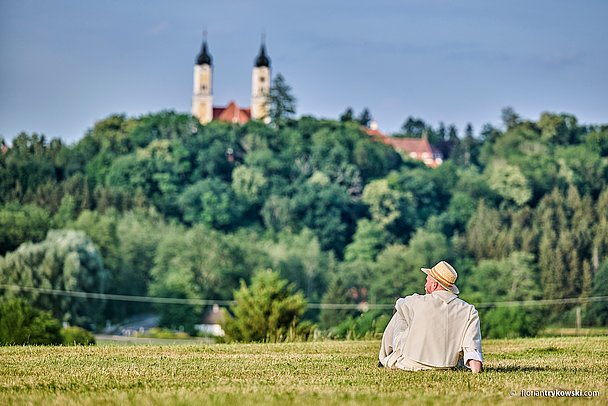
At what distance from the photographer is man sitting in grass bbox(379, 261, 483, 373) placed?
12.5m

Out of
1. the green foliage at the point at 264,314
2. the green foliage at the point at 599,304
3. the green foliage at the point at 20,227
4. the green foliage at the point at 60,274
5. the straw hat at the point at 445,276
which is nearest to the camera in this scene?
the straw hat at the point at 445,276

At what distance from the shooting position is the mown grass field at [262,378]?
1074 centimetres

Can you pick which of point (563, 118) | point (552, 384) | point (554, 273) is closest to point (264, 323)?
point (552, 384)

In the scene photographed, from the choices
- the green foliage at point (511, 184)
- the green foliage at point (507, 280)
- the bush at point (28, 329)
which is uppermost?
the green foliage at point (511, 184)

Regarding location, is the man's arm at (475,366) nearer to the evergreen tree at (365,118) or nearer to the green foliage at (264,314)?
the green foliage at (264,314)

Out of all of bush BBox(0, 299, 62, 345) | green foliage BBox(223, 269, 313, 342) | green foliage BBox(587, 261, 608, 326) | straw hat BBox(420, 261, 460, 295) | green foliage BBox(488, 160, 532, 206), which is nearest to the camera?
straw hat BBox(420, 261, 460, 295)

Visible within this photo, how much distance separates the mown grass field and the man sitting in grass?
0.18m

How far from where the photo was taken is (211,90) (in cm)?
19625

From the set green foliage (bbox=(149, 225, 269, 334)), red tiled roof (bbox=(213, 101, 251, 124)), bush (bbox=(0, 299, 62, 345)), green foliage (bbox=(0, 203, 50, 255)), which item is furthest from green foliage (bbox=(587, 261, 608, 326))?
red tiled roof (bbox=(213, 101, 251, 124))

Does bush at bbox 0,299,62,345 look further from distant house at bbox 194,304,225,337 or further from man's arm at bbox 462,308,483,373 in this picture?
distant house at bbox 194,304,225,337

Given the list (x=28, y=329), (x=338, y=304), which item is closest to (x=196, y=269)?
(x=338, y=304)

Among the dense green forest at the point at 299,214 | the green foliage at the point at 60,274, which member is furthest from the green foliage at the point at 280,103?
the green foliage at the point at 60,274

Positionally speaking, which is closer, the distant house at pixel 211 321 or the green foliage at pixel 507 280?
the distant house at pixel 211 321

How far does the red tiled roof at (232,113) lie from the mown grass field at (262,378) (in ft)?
568
